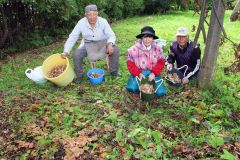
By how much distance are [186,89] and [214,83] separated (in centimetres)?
47

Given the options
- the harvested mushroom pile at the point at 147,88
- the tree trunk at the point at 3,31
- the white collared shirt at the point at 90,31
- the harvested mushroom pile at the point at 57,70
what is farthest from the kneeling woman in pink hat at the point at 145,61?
the tree trunk at the point at 3,31

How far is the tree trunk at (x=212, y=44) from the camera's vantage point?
498 cm

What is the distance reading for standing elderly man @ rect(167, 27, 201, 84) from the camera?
573 cm

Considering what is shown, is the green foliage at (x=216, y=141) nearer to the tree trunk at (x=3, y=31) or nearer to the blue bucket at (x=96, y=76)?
the blue bucket at (x=96, y=76)

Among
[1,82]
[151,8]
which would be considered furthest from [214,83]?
[151,8]

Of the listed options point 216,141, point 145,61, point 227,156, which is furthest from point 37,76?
point 227,156

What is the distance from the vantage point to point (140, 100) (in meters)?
5.36

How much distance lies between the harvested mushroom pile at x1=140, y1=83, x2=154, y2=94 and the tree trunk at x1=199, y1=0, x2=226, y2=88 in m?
0.89

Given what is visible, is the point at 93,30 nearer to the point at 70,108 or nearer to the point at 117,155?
the point at 70,108

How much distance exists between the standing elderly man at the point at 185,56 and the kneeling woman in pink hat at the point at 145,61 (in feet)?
0.92

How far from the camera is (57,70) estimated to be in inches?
247

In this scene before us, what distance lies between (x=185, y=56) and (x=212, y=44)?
2.32 ft

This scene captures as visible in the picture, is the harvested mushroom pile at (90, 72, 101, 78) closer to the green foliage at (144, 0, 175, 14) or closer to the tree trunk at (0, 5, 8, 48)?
the tree trunk at (0, 5, 8, 48)

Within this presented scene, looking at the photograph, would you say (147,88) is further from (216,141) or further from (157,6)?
(157,6)
